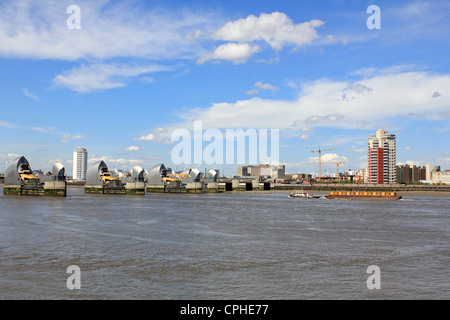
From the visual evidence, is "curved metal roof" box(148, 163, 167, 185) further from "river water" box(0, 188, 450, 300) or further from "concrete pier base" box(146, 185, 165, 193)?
"river water" box(0, 188, 450, 300)

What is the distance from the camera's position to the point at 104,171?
11825 centimetres

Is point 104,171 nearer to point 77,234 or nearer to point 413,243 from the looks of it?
point 77,234

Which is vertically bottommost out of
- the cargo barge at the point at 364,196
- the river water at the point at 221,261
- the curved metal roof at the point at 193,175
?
the cargo barge at the point at 364,196

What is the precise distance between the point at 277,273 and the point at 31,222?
29.4 metres

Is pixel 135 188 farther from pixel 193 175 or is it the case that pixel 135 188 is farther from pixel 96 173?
pixel 193 175

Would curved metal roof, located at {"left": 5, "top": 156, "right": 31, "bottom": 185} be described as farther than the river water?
Yes

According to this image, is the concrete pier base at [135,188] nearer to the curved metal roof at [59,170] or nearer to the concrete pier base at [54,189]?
the curved metal roof at [59,170]

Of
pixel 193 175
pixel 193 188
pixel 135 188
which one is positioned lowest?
pixel 193 188

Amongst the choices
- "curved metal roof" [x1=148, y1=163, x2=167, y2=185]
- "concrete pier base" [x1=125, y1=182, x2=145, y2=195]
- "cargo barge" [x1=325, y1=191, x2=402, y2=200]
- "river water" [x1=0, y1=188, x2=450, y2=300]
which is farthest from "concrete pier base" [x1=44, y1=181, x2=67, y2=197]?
"cargo barge" [x1=325, y1=191, x2=402, y2=200]

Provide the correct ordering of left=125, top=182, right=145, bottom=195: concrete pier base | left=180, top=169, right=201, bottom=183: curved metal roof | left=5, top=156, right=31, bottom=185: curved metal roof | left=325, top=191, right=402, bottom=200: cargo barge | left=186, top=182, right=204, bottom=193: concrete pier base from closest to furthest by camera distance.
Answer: left=325, top=191, right=402, bottom=200: cargo barge < left=5, top=156, right=31, bottom=185: curved metal roof < left=125, top=182, right=145, bottom=195: concrete pier base < left=186, top=182, right=204, bottom=193: concrete pier base < left=180, top=169, right=201, bottom=183: curved metal roof

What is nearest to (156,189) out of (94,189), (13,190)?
(94,189)


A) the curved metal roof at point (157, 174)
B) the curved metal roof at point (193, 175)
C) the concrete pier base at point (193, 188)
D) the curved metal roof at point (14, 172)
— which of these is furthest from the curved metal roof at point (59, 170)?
the curved metal roof at point (193, 175)
